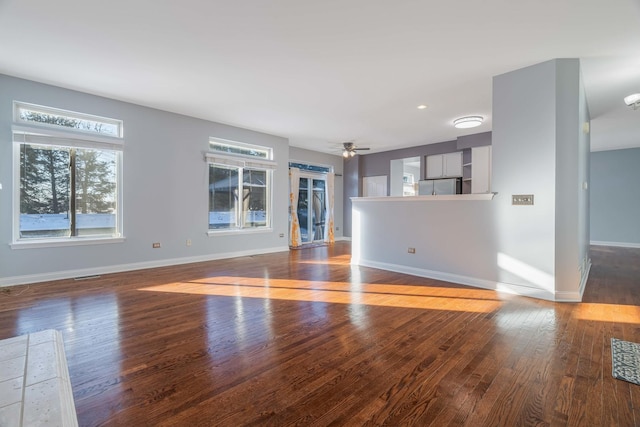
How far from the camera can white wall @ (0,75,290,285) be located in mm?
3982

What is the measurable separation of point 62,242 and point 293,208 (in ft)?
16.7

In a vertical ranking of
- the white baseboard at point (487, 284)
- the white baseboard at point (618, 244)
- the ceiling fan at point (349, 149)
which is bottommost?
the white baseboard at point (487, 284)

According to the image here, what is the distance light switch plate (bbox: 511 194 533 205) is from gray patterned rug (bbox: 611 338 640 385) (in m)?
1.65

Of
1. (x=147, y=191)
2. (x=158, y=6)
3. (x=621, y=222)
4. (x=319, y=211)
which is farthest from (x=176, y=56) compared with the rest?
(x=621, y=222)

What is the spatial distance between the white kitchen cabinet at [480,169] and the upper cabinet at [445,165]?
0.64 metres

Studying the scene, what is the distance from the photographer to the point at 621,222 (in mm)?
8047

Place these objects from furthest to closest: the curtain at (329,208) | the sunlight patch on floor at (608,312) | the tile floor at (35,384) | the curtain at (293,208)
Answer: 1. the curtain at (329,208)
2. the curtain at (293,208)
3. the sunlight patch on floor at (608,312)
4. the tile floor at (35,384)

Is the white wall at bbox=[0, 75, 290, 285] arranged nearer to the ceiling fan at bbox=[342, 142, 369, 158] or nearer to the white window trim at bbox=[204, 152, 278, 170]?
the white window trim at bbox=[204, 152, 278, 170]

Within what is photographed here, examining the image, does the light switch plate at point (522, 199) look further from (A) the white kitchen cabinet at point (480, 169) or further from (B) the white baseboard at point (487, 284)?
(A) the white kitchen cabinet at point (480, 169)

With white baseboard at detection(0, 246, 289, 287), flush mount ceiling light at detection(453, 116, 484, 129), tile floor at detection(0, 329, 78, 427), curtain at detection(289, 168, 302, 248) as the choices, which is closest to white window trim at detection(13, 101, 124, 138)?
white baseboard at detection(0, 246, 289, 287)

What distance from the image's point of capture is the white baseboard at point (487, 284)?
11.2ft

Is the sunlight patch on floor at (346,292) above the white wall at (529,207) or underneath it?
underneath

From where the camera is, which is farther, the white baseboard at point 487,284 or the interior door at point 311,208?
the interior door at point 311,208

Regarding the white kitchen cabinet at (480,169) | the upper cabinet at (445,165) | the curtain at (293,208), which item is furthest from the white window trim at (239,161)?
the white kitchen cabinet at (480,169)
